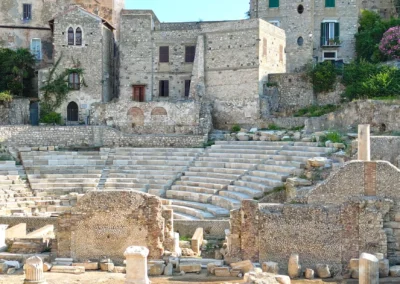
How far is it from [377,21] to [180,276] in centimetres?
2685

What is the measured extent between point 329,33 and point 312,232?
2472cm

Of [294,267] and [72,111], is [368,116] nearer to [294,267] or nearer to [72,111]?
[294,267]

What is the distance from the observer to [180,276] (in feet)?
45.2

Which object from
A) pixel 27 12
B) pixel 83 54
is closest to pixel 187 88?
pixel 83 54

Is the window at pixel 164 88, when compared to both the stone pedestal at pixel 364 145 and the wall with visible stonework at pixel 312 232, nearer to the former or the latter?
the stone pedestal at pixel 364 145

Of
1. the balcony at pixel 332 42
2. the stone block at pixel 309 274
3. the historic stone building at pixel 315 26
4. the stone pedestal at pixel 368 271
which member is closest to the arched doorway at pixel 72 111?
the historic stone building at pixel 315 26

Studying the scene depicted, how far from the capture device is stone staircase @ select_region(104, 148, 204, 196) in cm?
2464

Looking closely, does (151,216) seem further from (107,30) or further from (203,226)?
(107,30)

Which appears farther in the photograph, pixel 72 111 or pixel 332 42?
pixel 332 42

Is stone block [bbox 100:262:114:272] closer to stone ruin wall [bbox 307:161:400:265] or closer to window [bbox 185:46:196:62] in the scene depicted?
stone ruin wall [bbox 307:161:400:265]

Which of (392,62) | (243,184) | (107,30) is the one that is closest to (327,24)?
(392,62)

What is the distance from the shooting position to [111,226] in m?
15.2

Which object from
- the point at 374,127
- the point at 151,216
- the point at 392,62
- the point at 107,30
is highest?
the point at 107,30

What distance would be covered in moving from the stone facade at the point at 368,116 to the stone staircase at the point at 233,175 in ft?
9.95
